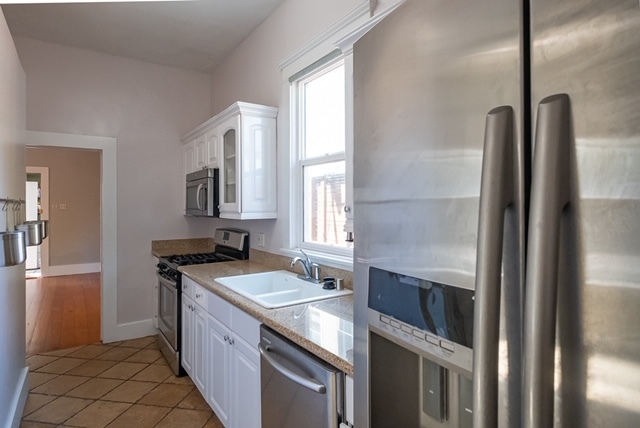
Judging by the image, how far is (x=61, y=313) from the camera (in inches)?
187

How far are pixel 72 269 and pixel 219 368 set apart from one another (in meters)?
7.05

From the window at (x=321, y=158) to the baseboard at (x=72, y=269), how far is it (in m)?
6.93

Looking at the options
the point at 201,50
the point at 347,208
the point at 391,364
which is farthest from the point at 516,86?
the point at 201,50

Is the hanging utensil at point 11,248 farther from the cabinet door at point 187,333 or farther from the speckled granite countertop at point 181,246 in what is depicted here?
the speckled granite countertop at point 181,246

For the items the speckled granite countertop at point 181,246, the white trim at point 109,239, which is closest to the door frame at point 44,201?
the white trim at point 109,239

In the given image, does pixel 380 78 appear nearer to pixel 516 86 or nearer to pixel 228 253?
pixel 516 86

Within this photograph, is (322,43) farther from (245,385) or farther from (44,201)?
(44,201)

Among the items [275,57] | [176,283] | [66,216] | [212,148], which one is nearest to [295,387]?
[176,283]

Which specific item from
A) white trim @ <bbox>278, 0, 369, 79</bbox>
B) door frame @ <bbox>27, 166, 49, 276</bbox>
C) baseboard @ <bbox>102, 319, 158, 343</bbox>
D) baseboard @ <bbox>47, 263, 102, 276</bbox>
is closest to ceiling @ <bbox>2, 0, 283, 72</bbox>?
white trim @ <bbox>278, 0, 369, 79</bbox>

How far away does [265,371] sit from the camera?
1.60 meters

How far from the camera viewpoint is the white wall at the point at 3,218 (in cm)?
192

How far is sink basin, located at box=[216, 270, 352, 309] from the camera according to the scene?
7.13 ft

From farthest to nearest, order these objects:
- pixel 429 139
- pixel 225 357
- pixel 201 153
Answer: pixel 201 153 < pixel 225 357 < pixel 429 139

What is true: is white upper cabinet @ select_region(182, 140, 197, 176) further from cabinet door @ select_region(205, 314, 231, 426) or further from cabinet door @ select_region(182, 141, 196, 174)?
cabinet door @ select_region(205, 314, 231, 426)
